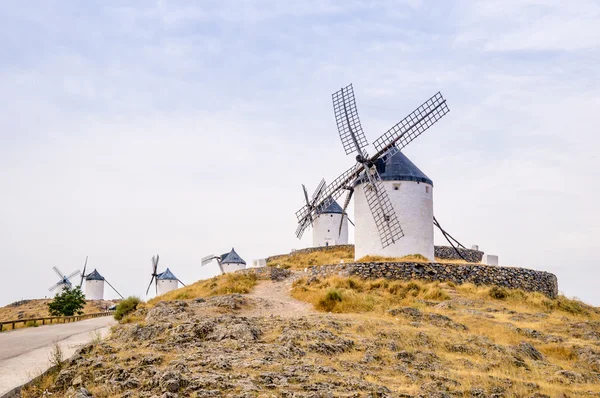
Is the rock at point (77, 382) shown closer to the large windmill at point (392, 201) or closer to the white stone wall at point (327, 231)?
the large windmill at point (392, 201)

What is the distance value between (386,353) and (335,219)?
3912 cm

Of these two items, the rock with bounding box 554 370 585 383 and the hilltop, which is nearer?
the hilltop

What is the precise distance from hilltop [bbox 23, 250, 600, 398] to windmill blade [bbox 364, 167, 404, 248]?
7175 mm

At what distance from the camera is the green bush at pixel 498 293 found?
26625mm

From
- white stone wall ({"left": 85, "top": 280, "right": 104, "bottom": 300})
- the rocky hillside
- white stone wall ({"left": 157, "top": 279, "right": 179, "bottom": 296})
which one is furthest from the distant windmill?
the rocky hillside

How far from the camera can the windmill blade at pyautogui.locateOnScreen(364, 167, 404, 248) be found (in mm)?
31359

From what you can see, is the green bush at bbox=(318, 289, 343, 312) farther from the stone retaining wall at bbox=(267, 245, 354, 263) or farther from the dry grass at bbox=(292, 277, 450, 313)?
the stone retaining wall at bbox=(267, 245, 354, 263)

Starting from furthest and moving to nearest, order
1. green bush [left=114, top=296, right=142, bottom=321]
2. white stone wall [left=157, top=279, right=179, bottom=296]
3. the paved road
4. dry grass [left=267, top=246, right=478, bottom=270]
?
white stone wall [left=157, top=279, right=179, bottom=296] → dry grass [left=267, top=246, right=478, bottom=270] → green bush [left=114, top=296, right=142, bottom=321] → the paved road

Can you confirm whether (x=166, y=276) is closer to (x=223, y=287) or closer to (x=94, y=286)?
(x=94, y=286)

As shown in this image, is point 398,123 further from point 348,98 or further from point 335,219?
point 335,219

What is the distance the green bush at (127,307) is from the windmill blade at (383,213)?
42.6 feet

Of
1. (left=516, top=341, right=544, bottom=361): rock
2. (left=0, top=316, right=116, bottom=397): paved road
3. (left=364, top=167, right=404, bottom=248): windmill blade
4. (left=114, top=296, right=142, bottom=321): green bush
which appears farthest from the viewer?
(left=364, top=167, right=404, bottom=248): windmill blade

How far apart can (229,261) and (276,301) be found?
3524cm

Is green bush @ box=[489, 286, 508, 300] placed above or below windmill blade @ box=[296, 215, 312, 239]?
below
